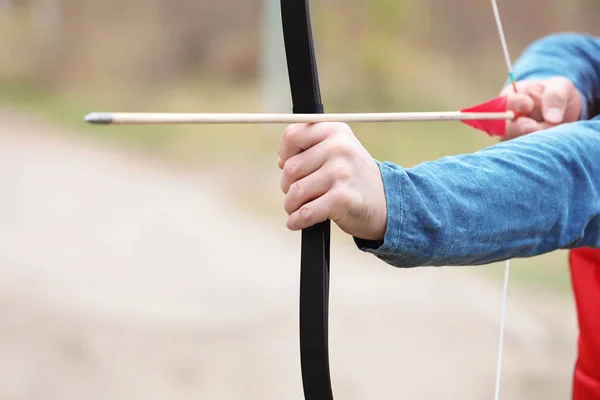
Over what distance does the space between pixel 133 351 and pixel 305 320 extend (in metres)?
1.97

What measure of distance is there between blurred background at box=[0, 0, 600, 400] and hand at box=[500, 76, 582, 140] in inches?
60.3

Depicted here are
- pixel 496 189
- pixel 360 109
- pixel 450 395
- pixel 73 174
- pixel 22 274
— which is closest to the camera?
pixel 496 189

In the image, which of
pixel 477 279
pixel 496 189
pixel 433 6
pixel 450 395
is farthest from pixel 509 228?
pixel 433 6

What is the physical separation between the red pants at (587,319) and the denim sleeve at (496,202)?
36 centimetres

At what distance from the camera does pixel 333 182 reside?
1.98 ft

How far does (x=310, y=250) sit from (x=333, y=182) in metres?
0.11

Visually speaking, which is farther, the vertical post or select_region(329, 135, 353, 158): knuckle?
the vertical post

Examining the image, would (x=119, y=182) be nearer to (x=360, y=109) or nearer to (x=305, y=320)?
(x=360, y=109)

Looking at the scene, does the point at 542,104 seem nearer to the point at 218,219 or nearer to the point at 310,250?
the point at 310,250

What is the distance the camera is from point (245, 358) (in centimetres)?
251

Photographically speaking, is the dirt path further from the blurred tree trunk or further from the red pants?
the red pants

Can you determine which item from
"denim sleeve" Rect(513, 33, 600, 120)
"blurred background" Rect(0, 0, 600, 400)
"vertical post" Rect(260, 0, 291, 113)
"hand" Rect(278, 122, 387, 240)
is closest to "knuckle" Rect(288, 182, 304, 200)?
"hand" Rect(278, 122, 387, 240)

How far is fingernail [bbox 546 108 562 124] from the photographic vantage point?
1113 millimetres

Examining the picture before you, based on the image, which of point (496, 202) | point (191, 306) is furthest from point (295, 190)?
point (191, 306)
